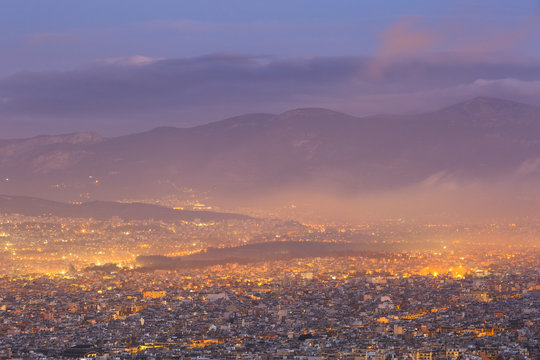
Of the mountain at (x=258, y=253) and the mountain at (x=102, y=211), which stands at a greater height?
the mountain at (x=102, y=211)

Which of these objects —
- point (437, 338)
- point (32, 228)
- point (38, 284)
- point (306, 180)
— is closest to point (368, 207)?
point (306, 180)

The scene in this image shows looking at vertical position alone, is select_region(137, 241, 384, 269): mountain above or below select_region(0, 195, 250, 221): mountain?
below

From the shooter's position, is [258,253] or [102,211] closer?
[258,253]

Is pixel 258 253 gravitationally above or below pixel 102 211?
below

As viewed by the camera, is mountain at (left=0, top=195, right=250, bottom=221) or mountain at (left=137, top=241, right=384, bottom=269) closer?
mountain at (left=137, top=241, right=384, bottom=269)

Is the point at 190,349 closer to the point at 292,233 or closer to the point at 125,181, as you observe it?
the point at 292,233

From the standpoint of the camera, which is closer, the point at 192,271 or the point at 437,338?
the point at 437,338

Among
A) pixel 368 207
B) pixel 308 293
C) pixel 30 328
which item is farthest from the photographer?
pixel 368 207

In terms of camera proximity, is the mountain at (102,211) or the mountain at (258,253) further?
the mountain at (102,211)
